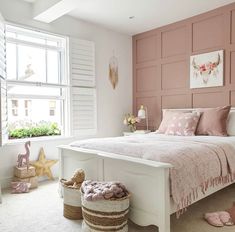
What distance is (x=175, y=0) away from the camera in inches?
134

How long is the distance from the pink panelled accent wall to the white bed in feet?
6.30

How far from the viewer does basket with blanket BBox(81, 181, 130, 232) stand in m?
1.87

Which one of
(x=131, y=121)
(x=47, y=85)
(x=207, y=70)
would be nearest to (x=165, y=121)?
(x=131, y=121)

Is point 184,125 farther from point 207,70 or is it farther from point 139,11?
point 139,11

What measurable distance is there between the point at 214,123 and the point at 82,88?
217 cm

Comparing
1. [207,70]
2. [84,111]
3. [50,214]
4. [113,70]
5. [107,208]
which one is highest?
[113,70]

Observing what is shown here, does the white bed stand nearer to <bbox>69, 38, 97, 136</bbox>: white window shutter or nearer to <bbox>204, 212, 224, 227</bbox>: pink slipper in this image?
<bbox>204, 212, 224, 227</bbox>: pink slipper

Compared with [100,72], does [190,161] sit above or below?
below

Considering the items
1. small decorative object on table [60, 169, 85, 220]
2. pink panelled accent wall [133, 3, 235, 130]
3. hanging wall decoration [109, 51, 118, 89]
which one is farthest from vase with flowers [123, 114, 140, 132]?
small decorative object on table [60, 169, 85, 220]

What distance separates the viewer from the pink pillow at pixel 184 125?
3.33 metres

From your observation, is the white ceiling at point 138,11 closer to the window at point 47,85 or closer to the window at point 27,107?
the window at point 47,85

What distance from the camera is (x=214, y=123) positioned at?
Result: 3291 millimetres

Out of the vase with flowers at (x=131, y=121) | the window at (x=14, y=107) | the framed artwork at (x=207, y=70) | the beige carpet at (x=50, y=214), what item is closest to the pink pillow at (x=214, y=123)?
the framed artwork at (x=207, y=70)

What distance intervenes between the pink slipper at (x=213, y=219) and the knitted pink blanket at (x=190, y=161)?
0.26 metres
